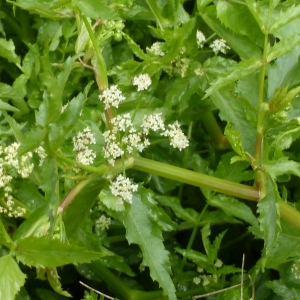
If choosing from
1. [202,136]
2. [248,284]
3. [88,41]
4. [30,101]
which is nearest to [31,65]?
[30,101]

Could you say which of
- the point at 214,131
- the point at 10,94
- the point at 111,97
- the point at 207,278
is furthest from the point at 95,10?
the point at 207,278

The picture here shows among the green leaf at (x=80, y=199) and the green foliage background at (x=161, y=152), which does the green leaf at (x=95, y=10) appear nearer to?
the green foliage background at (x=161, y=152)

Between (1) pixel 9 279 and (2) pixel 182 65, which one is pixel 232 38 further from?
(1) pixel 9 279

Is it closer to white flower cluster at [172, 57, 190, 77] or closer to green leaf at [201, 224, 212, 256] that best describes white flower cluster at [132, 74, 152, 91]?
white flower cluster at [172, 57, 190, 77]

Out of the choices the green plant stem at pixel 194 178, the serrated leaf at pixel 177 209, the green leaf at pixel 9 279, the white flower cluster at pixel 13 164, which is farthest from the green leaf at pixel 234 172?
the green leaf at pixel 9 279

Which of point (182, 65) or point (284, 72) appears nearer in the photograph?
point (284, 72)

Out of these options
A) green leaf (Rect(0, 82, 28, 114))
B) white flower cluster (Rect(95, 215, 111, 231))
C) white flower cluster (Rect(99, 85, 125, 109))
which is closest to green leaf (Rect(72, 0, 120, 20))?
white flower cluster (Rect(99, 85, 125, 109))
